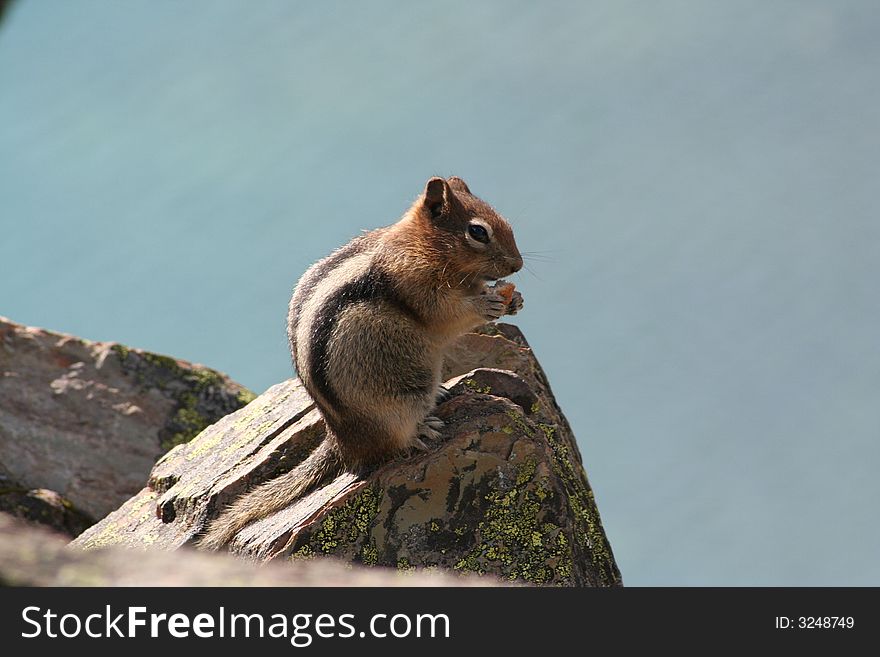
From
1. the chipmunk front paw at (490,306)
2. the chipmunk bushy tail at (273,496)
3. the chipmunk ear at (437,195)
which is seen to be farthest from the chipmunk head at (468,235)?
the chipmunk bushy tail at (273,496)

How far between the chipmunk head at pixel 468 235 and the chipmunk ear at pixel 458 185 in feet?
1.39

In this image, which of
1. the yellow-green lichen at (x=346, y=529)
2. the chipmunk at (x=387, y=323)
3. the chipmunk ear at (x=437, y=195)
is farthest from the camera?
the chipmunk ear at (x=437, y=195)

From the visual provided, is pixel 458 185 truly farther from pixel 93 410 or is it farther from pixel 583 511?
pixel 93 410

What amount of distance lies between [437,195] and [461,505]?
3410 millimetres

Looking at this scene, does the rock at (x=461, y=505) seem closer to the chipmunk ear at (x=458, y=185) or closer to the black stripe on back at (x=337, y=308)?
the black stripe on back at (x=337, y=308)

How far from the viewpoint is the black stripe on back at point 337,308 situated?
405 inches

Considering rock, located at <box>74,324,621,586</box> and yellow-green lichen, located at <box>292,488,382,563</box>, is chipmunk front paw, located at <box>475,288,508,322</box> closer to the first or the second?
rock, located at <box>74,324,621,586</box>

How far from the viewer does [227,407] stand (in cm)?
1554

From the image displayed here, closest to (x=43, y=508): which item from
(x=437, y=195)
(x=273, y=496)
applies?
(x=273, y=496)
